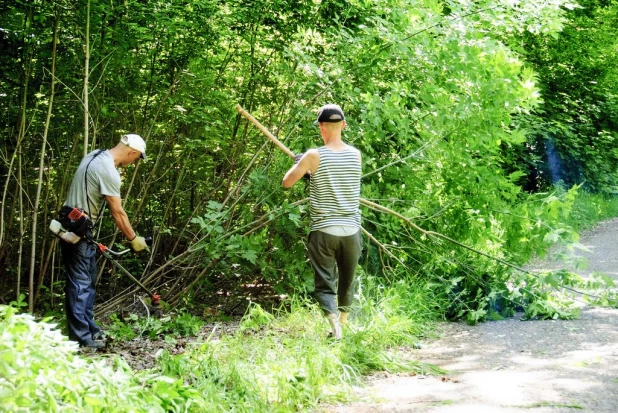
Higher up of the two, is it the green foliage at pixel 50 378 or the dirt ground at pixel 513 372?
the green foliage at pixel 50 378

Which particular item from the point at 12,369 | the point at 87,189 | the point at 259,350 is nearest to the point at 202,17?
the point at 87,189

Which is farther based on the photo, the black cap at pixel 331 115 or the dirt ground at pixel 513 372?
the black cap at pixel 331 115

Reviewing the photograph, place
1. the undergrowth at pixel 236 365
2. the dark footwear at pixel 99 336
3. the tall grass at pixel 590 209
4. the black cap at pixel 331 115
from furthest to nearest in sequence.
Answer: the tall grass at pixel 590 209
the dark footwear at pixel 99 336
the black cap at pixel 331 115
the undergrowth at pixel 236 365

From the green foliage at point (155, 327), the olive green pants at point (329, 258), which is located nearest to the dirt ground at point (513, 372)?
the olive green pants at point (329, 258)

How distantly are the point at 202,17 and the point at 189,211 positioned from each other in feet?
8.06

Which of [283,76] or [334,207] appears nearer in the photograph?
[334,207]

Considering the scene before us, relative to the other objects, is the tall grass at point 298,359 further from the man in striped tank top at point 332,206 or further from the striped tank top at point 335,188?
the striped tank top at point 335,188

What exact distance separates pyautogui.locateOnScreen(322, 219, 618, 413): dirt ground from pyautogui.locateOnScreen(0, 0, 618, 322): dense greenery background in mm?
530

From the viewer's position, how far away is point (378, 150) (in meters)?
7.70

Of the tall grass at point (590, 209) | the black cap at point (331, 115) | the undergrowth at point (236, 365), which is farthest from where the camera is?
the tall grass at point (590, 209)

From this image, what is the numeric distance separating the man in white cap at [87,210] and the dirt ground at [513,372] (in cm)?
A: 259

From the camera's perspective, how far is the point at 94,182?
588cm

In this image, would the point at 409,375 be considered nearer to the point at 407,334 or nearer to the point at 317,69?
the point at 407,334

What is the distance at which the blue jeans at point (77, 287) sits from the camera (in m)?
5.88
